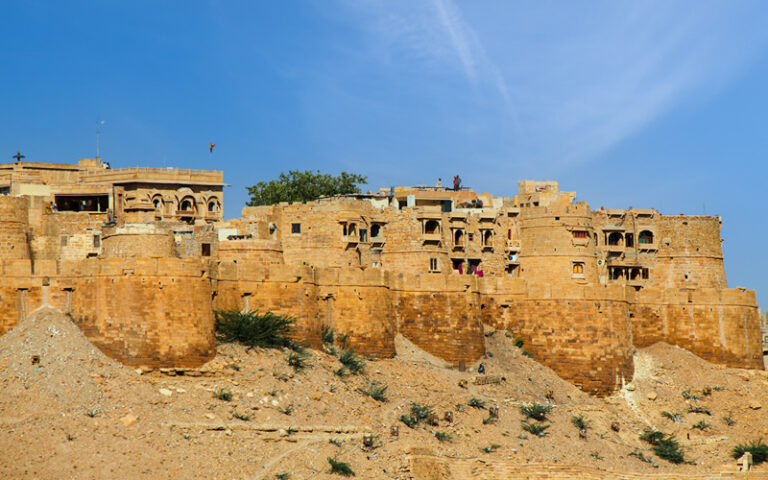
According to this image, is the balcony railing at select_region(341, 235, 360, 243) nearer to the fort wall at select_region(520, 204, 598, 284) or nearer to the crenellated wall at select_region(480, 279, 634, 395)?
the crenellated wall at select_region(480, 279, 634, 395)

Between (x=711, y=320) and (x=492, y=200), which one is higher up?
(x=492, y=200)

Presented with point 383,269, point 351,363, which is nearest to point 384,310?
point 351,363

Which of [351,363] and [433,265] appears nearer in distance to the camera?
[351,363]

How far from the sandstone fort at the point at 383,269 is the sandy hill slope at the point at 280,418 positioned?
1107mm

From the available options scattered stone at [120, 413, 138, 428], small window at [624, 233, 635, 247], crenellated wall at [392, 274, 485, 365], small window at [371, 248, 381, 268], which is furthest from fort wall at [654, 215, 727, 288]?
scattered stone at [120, 413, 138, 428]

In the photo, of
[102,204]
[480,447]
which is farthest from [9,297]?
[102,204]

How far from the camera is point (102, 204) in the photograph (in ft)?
171

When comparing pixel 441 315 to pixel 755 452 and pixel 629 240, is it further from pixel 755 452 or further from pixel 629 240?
pixel 629 240

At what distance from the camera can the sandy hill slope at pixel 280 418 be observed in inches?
1141

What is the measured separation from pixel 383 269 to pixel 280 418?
56.6ft

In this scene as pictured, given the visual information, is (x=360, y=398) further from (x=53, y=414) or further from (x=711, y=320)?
(x=711, y=320)

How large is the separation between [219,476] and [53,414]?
4.78 metres

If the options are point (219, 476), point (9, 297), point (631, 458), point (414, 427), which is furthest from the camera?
point (631, 458)

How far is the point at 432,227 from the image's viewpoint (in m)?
50.5
